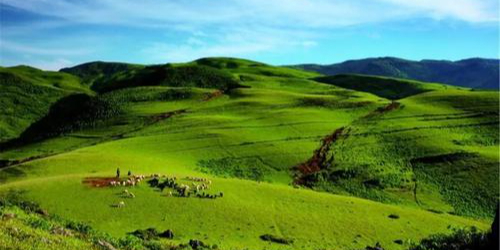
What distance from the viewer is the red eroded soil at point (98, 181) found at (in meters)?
48.7

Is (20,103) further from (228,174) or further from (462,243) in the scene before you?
(462,243)

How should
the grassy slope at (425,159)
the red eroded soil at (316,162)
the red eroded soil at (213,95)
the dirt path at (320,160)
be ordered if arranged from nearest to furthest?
the grassy slope at (425,159), the dirt path at (320,160), the red eroded soil at (316,162), the red eroded soil at (213,95)

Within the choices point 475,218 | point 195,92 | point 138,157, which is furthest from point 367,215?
point 195,92

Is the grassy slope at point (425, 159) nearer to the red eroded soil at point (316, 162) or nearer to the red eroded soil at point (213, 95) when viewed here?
the red eroded soil at point (316, 162)

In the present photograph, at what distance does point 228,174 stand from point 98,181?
60.1 feet

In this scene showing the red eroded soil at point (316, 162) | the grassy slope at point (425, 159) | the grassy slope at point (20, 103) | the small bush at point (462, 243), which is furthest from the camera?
the grassy slope at point (20, 103)

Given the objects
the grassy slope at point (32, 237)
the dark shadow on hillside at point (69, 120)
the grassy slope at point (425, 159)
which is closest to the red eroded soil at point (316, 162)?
the grassy slope at point (425, 159)

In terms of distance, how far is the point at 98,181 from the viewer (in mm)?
49781

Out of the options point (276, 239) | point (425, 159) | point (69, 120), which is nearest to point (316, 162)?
point (425, 159)

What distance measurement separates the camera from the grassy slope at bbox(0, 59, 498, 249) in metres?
40.8

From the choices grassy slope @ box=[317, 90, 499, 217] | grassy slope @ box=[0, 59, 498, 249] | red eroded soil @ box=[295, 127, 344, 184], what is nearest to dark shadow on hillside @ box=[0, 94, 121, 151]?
grassy slope @ box=[0, 59, 498, 249]

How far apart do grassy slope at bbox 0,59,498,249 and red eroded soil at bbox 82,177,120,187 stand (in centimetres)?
101

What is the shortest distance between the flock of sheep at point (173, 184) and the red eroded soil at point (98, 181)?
0.66 m

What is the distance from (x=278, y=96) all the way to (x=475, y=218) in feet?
228
